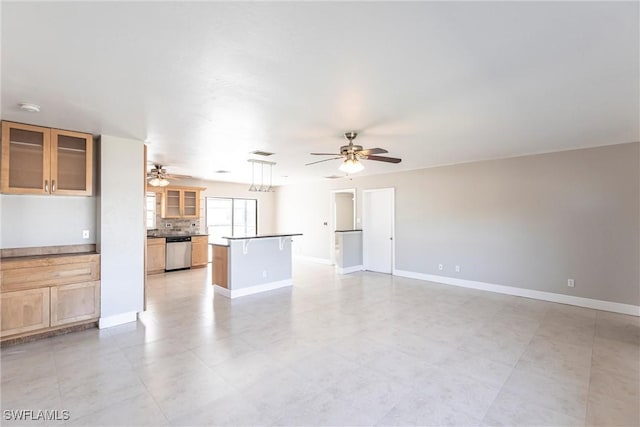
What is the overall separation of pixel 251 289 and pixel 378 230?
11.6 ft

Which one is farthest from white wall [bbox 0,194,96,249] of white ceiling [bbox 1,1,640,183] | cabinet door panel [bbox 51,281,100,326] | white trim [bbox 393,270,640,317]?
white trim [bbox 393,270,640,317]

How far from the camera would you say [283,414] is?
2.18 metres

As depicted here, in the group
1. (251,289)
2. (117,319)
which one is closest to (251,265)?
(251,289)

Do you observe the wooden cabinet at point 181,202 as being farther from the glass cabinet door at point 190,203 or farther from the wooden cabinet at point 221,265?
the wooden cabinet at point 221,265

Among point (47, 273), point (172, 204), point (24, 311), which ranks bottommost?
point (24, 311)

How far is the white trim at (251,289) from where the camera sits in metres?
5.29

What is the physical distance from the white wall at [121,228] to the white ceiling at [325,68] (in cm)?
37

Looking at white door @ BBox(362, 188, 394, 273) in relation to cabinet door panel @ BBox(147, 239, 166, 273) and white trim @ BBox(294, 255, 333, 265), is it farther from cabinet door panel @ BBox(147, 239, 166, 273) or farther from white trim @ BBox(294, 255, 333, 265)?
cabinet door panel @ BBox(147, 239, 166, 273)

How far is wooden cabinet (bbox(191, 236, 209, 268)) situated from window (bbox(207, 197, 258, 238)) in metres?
0.92

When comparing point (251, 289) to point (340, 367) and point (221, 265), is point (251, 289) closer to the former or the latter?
point (221, 265)

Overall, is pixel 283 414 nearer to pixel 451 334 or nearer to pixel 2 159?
pixel 451 334

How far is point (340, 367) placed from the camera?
112 inches

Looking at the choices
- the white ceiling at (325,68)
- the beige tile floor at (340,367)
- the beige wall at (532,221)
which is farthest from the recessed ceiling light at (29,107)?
the beige wall at (532,221)

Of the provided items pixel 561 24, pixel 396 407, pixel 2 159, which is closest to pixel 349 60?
pixel 561 24
